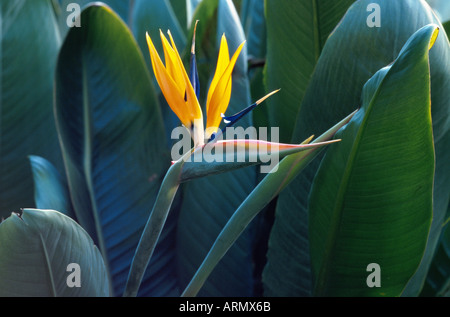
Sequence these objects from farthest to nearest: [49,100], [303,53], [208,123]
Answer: [49,100] → [303,53] → [208,123]

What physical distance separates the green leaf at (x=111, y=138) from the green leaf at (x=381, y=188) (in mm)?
244

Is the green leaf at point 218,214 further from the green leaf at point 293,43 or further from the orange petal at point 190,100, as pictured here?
the orange petal at point 190,100

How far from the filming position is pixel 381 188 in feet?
1.74

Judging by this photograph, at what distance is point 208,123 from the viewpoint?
0.44 metres

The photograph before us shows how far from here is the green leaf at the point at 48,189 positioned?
65cm

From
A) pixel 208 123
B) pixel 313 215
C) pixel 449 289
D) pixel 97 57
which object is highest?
pixel 97 57

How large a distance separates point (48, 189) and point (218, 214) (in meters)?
0.23

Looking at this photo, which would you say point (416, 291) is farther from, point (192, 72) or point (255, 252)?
point (192, 72)

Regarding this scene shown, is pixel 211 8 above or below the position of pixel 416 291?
above

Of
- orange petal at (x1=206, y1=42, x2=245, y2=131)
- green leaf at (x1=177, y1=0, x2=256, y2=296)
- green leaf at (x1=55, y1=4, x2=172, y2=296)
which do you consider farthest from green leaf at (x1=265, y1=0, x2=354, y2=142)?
orange petal at (x1=206, y1=42, x2=245, y2=131)

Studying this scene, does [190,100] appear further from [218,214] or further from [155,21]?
[155,21]

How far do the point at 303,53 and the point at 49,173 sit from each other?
0.38m

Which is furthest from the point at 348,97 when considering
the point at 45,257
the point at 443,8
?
the point at 443,8

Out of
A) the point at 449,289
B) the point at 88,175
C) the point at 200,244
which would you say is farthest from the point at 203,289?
the point at 449,289
